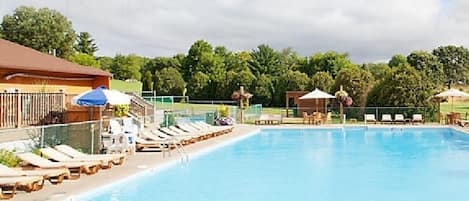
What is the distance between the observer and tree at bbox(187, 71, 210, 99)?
51.2 metres

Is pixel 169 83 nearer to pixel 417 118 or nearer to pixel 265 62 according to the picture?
pixel 265 62

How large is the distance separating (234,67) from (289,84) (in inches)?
575

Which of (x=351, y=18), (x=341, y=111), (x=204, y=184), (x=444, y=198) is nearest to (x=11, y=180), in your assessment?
(x=204, y=184)

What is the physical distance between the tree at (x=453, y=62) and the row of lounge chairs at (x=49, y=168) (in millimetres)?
65289

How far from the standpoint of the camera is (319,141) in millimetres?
22297

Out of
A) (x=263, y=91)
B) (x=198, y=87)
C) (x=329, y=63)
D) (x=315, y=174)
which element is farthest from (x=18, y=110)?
(x=329, y=63)

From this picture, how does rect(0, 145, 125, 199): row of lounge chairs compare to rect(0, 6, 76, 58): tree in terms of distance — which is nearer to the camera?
rect(0, 145, 125, 199): row of lounge chairs

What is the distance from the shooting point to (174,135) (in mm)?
17875

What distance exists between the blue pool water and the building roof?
5.51m

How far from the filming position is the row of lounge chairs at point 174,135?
50.9ft

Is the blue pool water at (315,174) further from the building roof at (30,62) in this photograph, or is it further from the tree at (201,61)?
the tree at (201,61)

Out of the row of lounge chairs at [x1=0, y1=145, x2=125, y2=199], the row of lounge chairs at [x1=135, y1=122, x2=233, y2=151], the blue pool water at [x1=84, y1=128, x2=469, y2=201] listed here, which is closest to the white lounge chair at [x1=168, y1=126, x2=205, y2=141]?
the row of lounge chairs at [x1=135, y1=122, x2=233, y2=151]

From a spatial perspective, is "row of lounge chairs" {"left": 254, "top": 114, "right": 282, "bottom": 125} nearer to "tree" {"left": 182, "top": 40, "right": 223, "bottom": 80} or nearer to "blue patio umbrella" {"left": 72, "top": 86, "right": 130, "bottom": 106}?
"blue patio umbrella" {"left": 72, "top": 86, "right": 130, "bottom": 106}

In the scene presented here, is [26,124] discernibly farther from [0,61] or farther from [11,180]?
[11,180]
